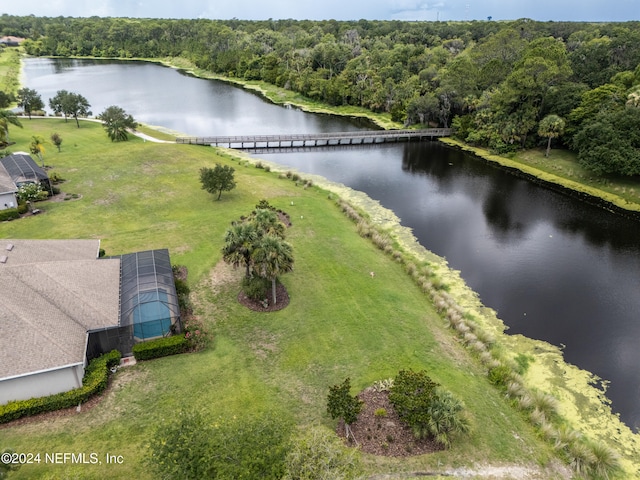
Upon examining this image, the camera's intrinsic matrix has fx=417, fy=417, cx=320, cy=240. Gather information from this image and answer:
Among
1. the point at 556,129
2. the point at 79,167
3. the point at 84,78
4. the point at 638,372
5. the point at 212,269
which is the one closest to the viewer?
the point at 638,372

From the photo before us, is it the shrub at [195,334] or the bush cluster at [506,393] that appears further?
the shrub at [195,334]

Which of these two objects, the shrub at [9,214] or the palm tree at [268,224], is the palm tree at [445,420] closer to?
the palm tree at [268,224]

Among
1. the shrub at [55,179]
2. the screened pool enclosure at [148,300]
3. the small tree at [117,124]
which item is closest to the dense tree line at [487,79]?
the small tree at [117,124]

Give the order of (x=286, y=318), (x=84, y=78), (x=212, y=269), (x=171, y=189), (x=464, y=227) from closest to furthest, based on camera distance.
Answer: (x=286, y=318) < (x=212, y=269) < (x=464, y=227) < (x=171, y=189) < (x=84, y=78)

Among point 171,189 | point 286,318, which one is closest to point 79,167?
point 171,189

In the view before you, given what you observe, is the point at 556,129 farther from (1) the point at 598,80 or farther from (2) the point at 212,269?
(2) the point at 212,269

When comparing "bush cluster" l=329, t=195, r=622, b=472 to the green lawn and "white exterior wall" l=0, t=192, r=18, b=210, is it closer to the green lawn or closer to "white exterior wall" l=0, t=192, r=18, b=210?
the green lawn
